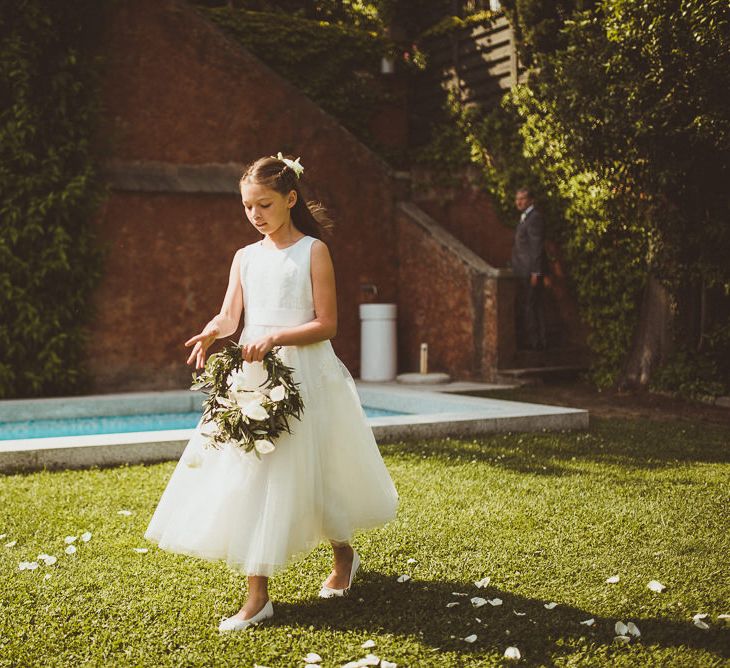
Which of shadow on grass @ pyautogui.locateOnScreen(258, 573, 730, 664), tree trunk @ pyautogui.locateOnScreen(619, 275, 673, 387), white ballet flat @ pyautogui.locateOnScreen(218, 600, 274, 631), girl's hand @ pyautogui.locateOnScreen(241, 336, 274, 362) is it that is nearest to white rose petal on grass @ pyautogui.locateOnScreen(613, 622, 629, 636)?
shadow on grass @ pyautogui.locateOnScreen(258, 573, 730, 664)

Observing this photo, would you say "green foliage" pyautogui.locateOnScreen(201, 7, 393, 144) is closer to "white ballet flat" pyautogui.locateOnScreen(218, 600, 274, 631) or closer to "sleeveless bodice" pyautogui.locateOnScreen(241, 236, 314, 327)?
"sleeveless bodice" pyautogui.locateOnScreen(241, 236, 314, 327)

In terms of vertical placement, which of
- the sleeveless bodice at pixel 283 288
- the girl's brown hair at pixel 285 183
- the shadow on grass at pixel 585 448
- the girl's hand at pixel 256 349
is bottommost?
the shadow on grass at pixel 585 448

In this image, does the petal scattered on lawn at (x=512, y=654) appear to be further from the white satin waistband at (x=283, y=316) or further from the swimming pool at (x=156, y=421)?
the swimming pool at (x=156, y=421)

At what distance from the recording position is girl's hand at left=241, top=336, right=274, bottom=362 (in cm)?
323

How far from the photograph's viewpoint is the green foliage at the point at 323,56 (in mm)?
12406

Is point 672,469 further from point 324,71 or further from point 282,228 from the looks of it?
point 324,71

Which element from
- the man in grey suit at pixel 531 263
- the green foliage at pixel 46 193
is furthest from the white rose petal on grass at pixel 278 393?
the man in grey suit at pixel 531 263

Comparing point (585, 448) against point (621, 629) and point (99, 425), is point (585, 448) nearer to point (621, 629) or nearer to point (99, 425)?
point (621, 629)

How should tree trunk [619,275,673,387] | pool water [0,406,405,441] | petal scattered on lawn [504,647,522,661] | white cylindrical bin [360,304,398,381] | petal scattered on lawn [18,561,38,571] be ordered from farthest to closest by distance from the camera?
white cylindrical bin [360,304,398,381]
tree trunk [619,275,673,387]
pool water [0,406,405,441]
petal scattered on lawn [18,561,38,571]
petal scattered on lawn [504,647,522,661]

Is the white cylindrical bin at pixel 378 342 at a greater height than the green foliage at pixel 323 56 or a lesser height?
lesser

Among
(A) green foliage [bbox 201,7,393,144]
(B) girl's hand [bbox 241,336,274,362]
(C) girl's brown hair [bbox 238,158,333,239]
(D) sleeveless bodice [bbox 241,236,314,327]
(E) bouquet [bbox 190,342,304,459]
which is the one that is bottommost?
(E) bouquet [bbox 190,342,304,459]

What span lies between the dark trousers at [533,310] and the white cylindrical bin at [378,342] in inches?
67.3

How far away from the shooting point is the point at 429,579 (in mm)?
3729

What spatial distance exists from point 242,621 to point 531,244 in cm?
810
